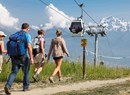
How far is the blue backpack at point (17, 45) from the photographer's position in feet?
45.3

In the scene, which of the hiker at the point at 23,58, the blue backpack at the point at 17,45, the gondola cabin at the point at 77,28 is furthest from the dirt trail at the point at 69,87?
the gondola cabin at the point at 77,28

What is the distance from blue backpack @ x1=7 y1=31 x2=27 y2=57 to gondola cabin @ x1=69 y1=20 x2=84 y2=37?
15521 millimetres

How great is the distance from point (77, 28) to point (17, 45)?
17203 millimetres

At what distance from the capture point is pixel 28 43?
1390cm

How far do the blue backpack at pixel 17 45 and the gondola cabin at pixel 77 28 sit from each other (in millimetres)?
15521

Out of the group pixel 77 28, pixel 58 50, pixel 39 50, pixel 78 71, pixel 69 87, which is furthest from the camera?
pixel 77 28

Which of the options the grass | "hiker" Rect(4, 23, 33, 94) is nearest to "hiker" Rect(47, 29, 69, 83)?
the grass

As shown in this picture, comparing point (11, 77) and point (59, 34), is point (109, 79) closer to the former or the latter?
point (59, 34)

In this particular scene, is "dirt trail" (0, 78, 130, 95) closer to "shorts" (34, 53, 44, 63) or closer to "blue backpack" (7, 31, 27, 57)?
"blue backpack" (7, 31, 27, 57)

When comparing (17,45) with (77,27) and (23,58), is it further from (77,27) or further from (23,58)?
(77,27)

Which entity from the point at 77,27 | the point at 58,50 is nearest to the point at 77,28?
the point at 77,27

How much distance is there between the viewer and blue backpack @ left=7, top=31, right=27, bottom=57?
13812mm

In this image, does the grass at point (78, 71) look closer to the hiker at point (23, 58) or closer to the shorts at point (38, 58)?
the shorts at point (38, 58)

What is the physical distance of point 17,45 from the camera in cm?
1380
